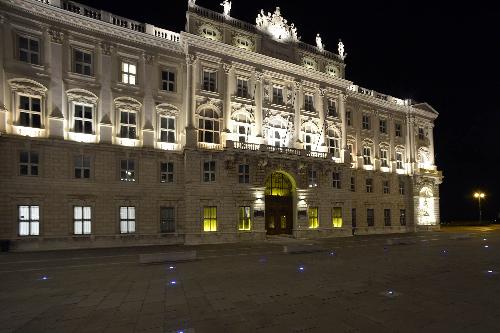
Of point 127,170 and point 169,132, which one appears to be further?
point 169,132

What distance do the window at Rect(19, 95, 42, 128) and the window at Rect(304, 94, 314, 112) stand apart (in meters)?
25.4

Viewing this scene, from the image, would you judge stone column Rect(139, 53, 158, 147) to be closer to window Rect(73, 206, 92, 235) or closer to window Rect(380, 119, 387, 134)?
window Rect(73, 206, 92, 235)

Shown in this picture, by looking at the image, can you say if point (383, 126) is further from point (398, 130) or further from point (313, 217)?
point (313, 217)

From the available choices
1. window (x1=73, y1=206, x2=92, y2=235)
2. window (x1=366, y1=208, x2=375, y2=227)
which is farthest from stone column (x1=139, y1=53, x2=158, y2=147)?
window (x1=366, y1=208, x2=375, y2=227)

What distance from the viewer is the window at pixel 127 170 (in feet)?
96.2

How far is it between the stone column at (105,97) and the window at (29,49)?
176 inches

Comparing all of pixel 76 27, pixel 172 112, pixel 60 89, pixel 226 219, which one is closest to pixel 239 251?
pixel 226 219

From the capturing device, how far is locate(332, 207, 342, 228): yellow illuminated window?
1550 inches

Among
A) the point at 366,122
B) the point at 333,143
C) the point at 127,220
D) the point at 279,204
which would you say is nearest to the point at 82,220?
the point at 127,220

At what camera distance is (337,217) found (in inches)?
1560

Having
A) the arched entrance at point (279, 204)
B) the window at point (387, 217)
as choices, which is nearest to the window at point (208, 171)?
the arched entrance at point (279, 204)

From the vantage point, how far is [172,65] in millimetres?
32250

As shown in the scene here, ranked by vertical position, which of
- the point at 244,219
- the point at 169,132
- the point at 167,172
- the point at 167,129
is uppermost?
the point at 167,129

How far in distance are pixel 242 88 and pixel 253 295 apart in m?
26.1
